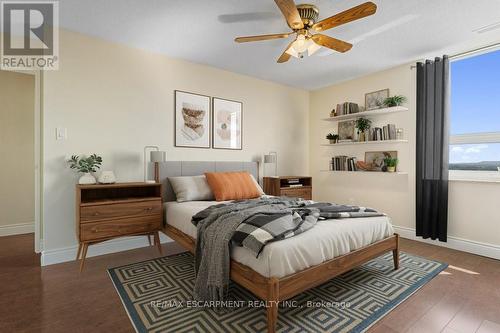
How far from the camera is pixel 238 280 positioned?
1.82 meters

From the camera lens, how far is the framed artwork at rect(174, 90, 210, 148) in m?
3.61

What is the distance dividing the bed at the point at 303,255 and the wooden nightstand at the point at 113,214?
0.32 meters

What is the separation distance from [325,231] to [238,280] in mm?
742

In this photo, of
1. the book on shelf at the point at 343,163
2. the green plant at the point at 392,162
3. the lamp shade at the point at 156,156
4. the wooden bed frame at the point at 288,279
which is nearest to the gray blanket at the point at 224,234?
the wooden bed frame at the point at 288,279

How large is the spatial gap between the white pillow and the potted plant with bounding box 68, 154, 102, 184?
877 millimetres

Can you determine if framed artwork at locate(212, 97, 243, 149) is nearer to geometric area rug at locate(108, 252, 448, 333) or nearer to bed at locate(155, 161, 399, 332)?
bed at locate(155, 161, 399, 332)

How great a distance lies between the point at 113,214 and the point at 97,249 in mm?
716

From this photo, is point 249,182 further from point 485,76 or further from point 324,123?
point 485,76

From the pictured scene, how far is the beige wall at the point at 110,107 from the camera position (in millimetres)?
2797

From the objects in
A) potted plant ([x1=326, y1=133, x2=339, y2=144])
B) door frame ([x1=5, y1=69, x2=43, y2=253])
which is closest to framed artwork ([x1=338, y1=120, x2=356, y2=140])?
potted plant ([x1=326, y1=133, x2=339, y2=144])

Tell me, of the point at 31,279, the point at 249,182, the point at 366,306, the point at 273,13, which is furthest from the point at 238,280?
the point at 273,13

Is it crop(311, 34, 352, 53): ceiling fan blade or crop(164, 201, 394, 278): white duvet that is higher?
crop(311, 34, 352, 53): ceiling fan blade

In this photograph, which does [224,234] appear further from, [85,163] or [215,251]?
[85,163]

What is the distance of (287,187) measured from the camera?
4.25 metres
